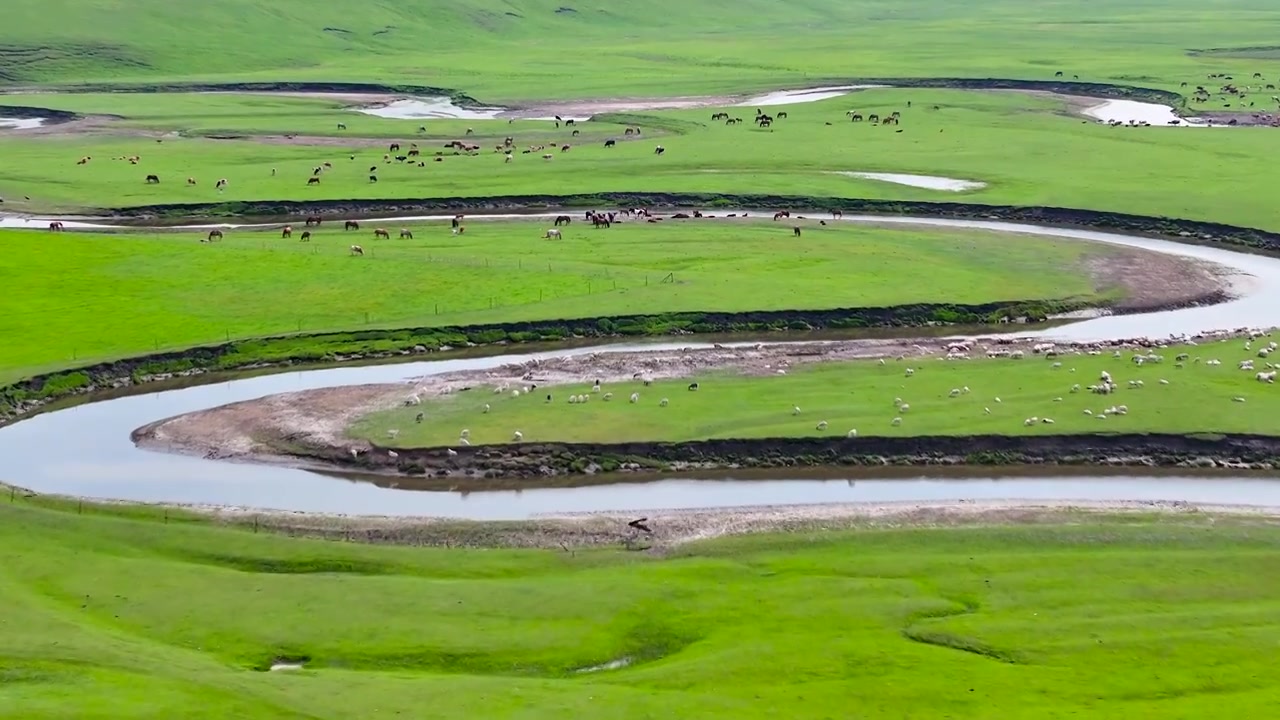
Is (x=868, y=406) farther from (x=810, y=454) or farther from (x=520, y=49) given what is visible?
(x=520, y=49)

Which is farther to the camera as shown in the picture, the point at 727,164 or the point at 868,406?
the point at 727,164

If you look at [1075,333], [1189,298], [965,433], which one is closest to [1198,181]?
[1189,298]

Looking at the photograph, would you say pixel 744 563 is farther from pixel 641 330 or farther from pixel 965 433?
pixel 641 330

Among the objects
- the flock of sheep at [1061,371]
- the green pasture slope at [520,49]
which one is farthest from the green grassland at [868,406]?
the green pasture slope at [520,49]

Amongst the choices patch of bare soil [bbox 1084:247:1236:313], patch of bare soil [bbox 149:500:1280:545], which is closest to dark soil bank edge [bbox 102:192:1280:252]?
patch of bare soil [bbox 1084:247:1236:313]

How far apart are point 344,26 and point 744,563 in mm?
152600

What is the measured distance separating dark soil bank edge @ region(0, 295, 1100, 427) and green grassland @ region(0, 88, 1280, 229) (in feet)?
73.9

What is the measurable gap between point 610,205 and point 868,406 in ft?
120

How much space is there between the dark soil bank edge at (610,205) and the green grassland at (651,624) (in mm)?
40190

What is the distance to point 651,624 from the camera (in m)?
30.1

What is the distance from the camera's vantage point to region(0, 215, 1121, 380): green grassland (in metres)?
52.8

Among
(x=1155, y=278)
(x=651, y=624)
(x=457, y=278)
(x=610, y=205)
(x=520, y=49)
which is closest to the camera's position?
(x=651, y=624)

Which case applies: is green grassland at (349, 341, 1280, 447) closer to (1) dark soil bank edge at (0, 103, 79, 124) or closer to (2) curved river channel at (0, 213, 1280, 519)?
(2) curved river channel at (0, 213, 1280, 519)

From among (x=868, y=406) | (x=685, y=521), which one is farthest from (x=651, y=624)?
(x=868, y=406)
